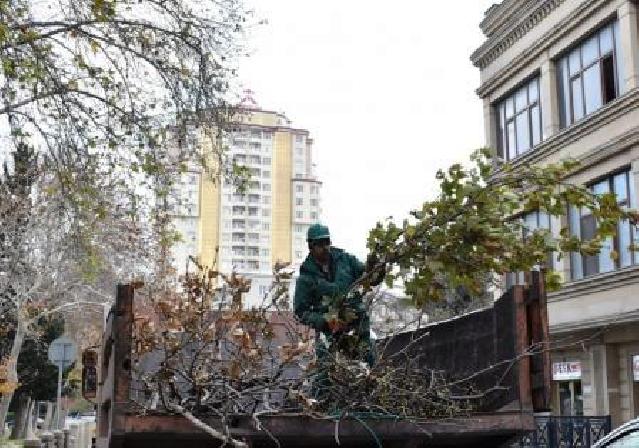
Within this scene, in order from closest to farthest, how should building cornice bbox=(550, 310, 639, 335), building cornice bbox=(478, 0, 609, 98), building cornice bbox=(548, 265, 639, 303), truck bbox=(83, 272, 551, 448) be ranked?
truck bbox=(83, 272, 551, 448) → building cornice bbox=(550, 310, 639, 335) → building cornice bbox=(548, 265, 639, 303) → building cornice bbox=(478, 0, 609, 98)

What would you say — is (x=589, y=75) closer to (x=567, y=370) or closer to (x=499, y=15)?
(x=499, y=15)

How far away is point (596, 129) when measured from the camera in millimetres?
22156

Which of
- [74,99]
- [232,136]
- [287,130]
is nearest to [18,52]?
[74,99]

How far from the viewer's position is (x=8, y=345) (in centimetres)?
3756

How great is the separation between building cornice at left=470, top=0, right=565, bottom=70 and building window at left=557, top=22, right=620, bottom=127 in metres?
1.64

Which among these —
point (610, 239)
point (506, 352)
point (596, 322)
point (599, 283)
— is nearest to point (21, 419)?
point (596, 322)

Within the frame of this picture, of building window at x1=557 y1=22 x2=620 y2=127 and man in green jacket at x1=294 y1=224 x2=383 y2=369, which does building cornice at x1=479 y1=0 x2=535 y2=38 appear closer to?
building window at x1=557 y1=22 x2=620 y2=127

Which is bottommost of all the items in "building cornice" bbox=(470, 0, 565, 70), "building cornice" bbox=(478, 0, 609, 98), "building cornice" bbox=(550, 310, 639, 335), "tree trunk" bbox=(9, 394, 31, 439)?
"tree trunk" bbox=(9, 394, 31, 439)

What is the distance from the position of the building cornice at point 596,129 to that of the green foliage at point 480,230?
14.1 meters

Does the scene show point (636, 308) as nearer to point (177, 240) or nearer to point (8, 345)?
point (177, 240)

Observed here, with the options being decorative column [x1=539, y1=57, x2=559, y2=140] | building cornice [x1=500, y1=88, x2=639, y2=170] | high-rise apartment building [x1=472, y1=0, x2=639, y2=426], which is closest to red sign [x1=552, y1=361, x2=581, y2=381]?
high-rise apartment building [x1=472, y1=0, x2=639, y2=426]

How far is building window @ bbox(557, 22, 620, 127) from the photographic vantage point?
72.2 ft

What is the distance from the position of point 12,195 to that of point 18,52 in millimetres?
13484

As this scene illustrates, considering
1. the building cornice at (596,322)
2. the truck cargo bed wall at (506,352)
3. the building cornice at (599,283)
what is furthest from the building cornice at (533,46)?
the truck cargo bed wall at (506,352)
